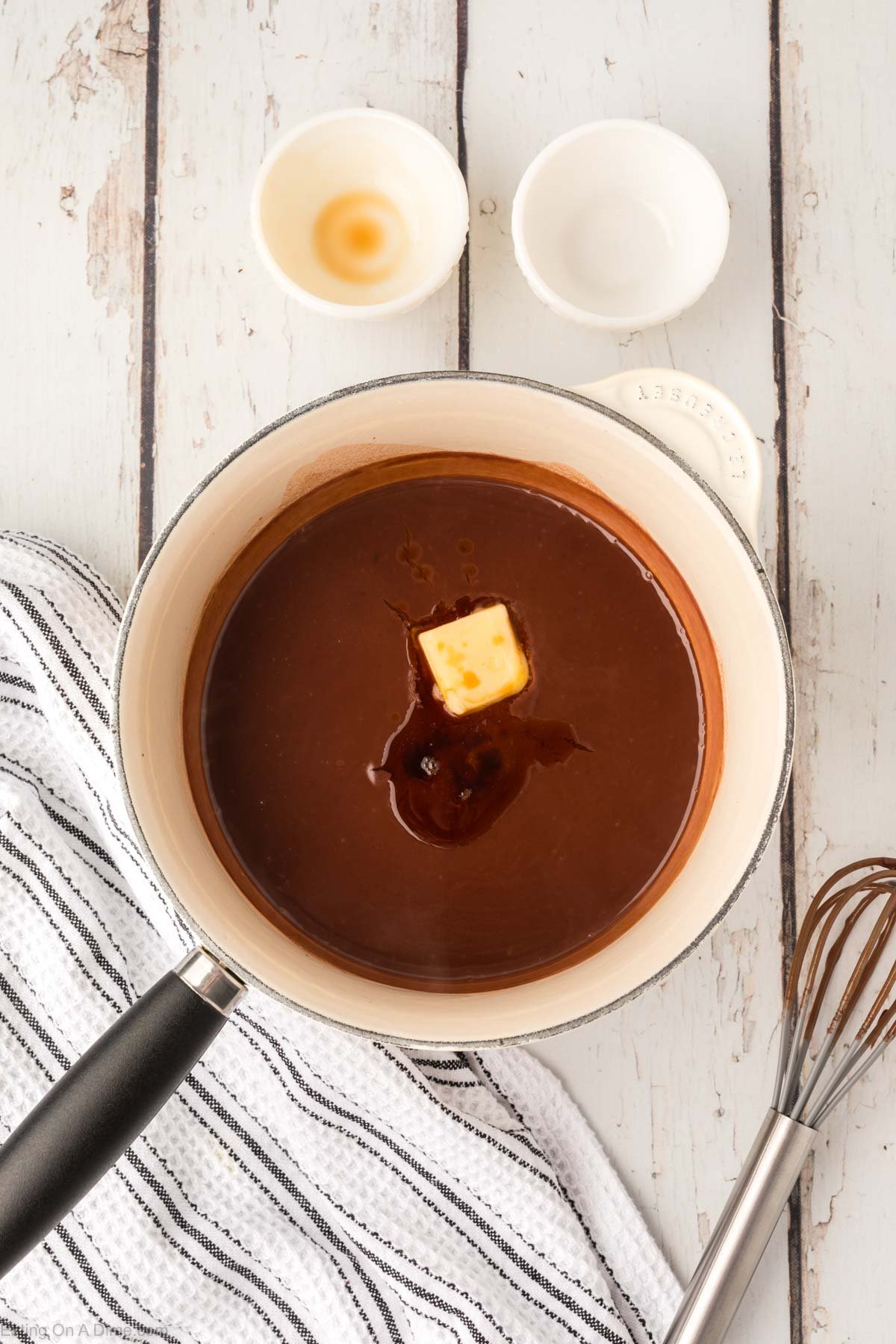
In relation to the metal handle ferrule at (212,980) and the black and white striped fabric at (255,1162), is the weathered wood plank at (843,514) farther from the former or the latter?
the metal handle ferrule at (212,980)

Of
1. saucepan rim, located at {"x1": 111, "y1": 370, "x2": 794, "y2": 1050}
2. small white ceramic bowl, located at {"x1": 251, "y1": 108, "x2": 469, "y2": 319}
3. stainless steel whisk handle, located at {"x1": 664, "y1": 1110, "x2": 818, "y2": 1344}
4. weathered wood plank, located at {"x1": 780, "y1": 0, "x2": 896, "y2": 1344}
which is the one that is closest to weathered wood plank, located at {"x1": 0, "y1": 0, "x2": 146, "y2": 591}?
small white ceramic bowl, located at {"x1": 251, "y1": 108, "x2": 469, "y2": 319}

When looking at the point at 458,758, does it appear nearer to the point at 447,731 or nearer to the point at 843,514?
the point at 447,731

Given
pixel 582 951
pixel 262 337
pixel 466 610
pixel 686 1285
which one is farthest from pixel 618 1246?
pixel 262 337

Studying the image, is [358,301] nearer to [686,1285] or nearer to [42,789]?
[42,789]

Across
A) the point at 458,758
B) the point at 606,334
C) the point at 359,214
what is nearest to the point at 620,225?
the point at 606,334

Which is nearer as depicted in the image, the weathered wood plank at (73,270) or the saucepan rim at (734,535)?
the saucepan rim at (734,535)

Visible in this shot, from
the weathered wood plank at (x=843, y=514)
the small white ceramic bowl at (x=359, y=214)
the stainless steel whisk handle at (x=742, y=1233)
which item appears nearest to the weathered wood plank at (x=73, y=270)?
the small white ceramic bowl at (x=359, y=214)
